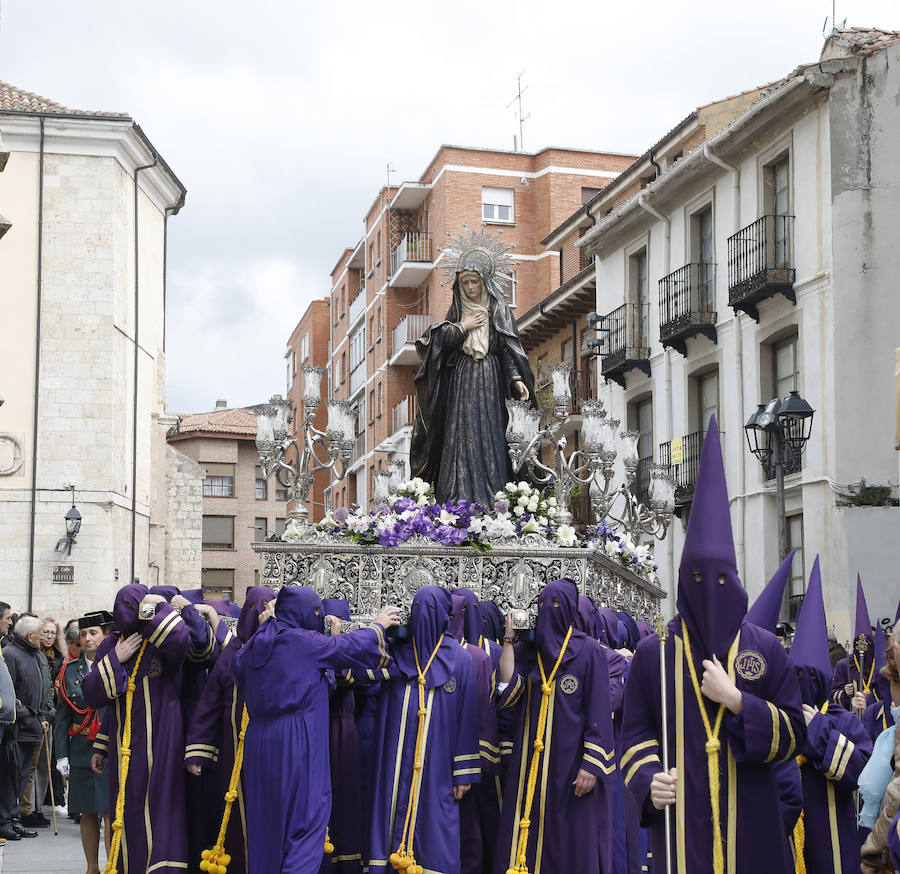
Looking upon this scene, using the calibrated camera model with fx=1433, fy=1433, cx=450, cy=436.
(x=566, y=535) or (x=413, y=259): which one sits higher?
(x=413, y=259)

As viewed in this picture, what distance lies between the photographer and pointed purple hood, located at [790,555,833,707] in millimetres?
6074

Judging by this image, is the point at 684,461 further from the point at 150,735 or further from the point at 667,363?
the point at 150,735

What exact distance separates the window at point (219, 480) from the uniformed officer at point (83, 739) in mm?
54876

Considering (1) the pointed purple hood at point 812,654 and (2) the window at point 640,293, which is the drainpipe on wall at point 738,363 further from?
(1) the pointed purple hood at point 812,654

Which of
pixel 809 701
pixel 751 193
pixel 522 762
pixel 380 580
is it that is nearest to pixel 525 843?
pixel 522 762

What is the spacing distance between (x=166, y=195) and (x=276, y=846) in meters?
28.9

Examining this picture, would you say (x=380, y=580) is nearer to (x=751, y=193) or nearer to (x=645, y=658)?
(x=645, y=658)

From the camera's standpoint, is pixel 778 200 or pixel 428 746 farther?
pixel 778 200

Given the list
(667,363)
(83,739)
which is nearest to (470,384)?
(83,739)

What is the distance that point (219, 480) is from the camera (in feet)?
219

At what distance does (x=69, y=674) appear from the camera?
1120 centimetres

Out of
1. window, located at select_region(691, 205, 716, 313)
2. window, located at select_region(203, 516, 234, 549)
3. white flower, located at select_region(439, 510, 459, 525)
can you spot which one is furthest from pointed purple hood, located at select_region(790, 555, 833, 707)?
window, located at select_region(203, 516, 234, 549)

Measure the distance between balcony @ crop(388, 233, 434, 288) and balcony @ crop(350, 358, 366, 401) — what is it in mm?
5921

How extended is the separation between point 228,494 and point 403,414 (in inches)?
957
